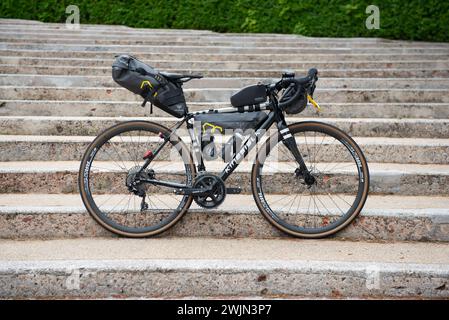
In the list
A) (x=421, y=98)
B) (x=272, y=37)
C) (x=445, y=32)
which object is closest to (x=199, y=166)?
(x=421, y=98)

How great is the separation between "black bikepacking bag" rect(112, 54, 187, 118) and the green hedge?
7.48 metres

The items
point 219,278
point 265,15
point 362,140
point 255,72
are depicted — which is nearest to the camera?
point 219,278

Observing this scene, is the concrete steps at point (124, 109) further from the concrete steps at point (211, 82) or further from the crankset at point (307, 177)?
the crankset at point (307, 177)

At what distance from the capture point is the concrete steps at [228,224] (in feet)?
10.5

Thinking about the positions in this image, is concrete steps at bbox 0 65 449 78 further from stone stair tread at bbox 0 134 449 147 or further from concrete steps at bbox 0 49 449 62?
stone stair tread at bbox 0 134 449 147

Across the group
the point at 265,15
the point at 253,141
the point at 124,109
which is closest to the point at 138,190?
the point at 253,141

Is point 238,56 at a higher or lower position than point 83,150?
higher

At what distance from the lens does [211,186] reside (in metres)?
3.14

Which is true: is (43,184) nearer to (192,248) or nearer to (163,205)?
(163,205)

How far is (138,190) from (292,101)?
4.05 feet

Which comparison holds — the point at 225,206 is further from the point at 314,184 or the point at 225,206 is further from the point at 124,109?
the point at 124,109

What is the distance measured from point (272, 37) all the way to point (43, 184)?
6674 millimetres

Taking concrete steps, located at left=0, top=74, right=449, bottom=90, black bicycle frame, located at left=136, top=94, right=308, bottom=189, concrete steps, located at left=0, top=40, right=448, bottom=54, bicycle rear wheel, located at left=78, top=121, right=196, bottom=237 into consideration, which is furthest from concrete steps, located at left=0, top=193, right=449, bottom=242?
concrete steps, located at left=0, top=40, right=448, bottom=54

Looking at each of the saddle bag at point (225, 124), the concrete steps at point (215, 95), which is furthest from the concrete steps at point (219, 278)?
the concrete steps at point (215, 95)
